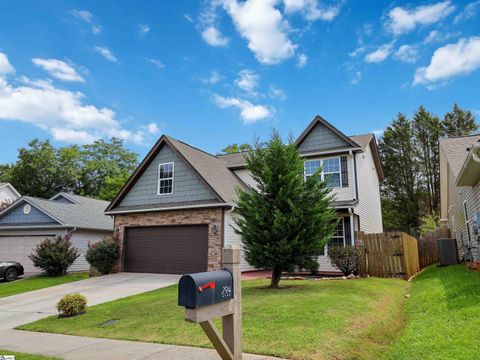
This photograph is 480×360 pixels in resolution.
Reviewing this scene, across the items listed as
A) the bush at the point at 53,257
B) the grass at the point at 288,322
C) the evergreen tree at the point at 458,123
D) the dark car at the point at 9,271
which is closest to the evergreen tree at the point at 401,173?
the evergreen tree at the point at 458,123

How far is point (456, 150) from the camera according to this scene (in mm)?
14492

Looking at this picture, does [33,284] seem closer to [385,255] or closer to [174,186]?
[174,186]

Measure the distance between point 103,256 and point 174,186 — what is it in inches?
191

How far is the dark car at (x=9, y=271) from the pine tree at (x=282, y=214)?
14.4m

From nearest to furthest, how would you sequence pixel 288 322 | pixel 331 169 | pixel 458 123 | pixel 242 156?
1. pixel 288 322
2. pixel 331 169
3. pixel 242 156
4. pixel 458 123

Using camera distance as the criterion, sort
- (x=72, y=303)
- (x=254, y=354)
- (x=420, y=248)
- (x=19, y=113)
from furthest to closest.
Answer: (x=19, y=113) < (x=420, y=248) < (x=72, y=303) < (x=254, y=354)

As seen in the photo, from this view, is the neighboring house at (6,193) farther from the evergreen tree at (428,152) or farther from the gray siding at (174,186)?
the evergreen tree at (428,152)

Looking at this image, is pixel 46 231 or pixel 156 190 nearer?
pixel 156 190

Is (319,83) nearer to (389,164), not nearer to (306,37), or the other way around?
(306,37)

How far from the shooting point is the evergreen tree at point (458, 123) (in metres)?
34.8

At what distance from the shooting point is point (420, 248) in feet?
55.9

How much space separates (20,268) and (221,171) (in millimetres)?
12229

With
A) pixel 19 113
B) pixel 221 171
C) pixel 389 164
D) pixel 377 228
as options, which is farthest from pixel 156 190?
pixel 389 164

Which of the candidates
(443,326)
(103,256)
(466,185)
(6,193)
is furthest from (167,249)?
(6,193)
